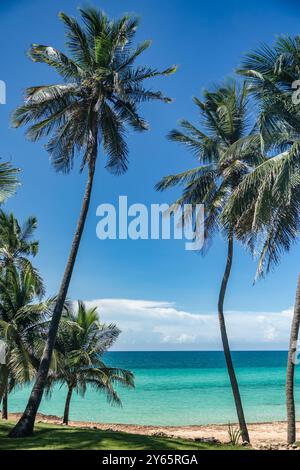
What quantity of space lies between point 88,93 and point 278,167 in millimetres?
6458

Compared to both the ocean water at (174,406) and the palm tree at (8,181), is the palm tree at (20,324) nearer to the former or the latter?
the palm tree at (8,181)

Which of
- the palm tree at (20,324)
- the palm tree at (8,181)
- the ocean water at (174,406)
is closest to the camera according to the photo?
the palm tree at (8,181)

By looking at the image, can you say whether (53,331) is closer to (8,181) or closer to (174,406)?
(8,181)

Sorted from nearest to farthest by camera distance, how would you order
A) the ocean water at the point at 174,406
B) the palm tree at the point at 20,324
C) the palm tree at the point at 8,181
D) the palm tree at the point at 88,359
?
the palm tree at the point at 8,181 → the palm tree at the point at 20,324 → the palm tree at the point at 88,359 → the ocean water at the point at 174,406

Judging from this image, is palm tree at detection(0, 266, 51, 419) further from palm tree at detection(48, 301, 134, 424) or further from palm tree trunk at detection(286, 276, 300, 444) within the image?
palm tree trunk at detection(286, 276, 300, 444)

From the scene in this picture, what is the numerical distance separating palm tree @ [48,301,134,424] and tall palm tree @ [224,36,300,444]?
9403 millimetres

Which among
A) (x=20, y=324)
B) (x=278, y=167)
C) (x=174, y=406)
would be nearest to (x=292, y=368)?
(x=278, y=167)

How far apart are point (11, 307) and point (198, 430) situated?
14.6 m

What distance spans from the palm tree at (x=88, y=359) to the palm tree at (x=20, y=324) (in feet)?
8.16

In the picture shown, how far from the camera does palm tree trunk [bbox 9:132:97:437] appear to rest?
12.3 metres

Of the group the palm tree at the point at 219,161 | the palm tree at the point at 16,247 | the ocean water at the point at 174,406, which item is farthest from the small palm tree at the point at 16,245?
the ocean water at the point at 174,406

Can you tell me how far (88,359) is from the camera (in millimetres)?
20672

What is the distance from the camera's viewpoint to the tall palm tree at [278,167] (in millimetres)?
12727
